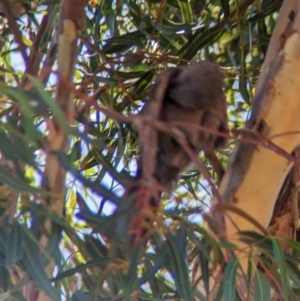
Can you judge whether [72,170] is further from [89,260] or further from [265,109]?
[265,109]

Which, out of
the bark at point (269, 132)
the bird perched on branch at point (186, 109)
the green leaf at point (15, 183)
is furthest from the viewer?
the bird perched on branch at point (186, 109)

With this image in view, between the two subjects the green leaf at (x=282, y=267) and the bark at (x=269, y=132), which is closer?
the green leaf at (x=282, y=267)

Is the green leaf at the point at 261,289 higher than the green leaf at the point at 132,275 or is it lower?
lower

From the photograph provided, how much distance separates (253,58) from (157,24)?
450 millimetres

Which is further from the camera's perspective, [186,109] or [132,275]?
[186,109]

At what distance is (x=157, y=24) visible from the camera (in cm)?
131

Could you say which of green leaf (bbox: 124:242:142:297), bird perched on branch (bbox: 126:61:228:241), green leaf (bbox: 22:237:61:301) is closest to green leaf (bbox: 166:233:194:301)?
green leaf (bbox: 124:242:142:297)

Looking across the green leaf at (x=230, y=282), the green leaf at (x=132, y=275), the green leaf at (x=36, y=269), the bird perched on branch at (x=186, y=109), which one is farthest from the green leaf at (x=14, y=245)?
the bird perched on branch at (x=186, y=109)

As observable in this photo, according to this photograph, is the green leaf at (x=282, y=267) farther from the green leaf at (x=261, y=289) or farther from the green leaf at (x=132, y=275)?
the green leaf at (x=132, y=275)

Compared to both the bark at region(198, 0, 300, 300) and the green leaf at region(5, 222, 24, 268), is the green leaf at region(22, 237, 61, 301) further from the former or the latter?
the bark at region(198, 0, 300, 300)

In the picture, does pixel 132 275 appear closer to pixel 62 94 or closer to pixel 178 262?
pixel 178 262

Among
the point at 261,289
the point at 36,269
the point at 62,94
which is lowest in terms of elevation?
the point at 261,289

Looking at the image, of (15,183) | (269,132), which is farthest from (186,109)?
(15,183)

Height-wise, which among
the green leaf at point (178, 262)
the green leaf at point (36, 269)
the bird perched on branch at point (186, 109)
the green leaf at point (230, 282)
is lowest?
the green leaf at point (230, 282)
